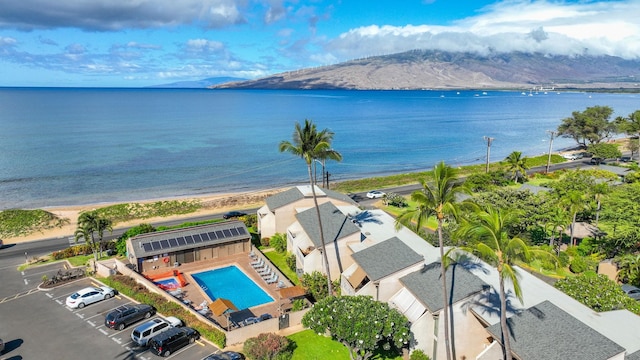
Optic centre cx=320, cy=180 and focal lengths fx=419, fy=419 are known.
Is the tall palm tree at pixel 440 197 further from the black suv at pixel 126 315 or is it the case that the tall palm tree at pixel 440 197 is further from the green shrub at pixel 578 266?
the green shrub at pixel 578 266

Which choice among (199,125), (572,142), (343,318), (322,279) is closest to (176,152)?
(199,125)

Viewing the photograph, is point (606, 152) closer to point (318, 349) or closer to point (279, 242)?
point (279, 242)

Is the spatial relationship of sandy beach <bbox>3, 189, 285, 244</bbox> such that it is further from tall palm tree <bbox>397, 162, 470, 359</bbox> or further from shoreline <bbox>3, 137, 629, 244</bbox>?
tall palm tree <bbox>397, 162, 470, 359</bbox>

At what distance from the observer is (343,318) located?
2348cm

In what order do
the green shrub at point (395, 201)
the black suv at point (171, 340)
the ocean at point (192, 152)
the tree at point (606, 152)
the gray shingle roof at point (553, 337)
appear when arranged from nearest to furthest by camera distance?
the gray shingle roof at point (553, 337)
the black suv at point (171, 340)
the green shrub at point (395, 201)
the ocean at point (192, 152)
the tree at point (606, 152)

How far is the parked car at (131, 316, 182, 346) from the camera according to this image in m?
26.7

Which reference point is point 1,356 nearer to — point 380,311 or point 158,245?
point 158,245

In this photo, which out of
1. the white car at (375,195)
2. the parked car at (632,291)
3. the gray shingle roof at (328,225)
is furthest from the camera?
the white car at (375,195)

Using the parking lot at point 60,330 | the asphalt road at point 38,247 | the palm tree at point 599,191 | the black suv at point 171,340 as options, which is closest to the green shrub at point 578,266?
the palm tree at point 599,191

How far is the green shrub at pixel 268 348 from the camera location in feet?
82.8

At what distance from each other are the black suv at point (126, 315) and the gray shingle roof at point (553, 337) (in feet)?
75.9

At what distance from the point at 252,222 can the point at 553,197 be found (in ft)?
113

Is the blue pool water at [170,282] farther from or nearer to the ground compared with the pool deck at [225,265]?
farther from the ground

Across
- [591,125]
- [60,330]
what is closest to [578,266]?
[60,330]
